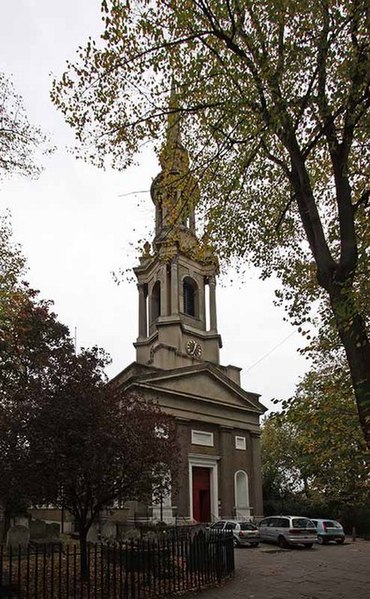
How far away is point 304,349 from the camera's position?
12383mm

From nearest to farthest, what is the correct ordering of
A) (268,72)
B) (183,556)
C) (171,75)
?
1. (268,72)
2. (171,75)
3. (183,556)

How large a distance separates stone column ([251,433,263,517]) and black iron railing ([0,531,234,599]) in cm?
2357

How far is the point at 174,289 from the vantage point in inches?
1553

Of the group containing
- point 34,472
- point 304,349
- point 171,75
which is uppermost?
point 171,75

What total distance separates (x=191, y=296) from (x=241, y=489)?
14342 mm

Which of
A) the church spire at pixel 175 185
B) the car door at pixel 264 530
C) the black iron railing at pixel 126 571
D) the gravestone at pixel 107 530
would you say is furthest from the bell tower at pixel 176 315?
the black iron railing at pixel 126 571

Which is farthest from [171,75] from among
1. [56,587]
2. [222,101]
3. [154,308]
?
[154,308]

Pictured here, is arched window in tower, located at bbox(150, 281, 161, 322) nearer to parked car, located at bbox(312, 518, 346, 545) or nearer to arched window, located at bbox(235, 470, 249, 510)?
arched window, located at bbox(235, 470, 249, 510)

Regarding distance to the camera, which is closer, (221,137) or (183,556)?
(221,137)

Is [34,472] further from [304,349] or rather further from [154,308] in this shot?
[154,308]

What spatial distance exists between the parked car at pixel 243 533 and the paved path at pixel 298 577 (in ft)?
12.0

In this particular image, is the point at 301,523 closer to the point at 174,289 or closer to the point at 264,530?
the point at 264,530

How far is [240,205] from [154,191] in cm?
218

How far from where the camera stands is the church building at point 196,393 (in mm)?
34250
